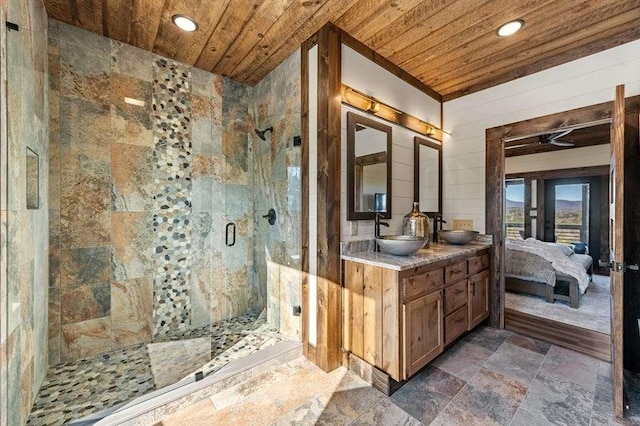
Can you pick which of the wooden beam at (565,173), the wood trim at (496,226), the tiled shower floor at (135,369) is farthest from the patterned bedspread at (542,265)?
the tiled shower floor at (135,369)

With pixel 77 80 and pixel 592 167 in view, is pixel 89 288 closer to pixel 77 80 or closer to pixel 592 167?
pixel 77 80

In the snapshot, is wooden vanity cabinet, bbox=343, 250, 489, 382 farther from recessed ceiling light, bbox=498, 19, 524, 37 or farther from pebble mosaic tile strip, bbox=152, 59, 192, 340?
recessed ceiling light, bbox=498, 19, 524, 37

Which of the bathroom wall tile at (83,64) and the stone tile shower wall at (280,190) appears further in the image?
the stone tile shower wall at (280,190)

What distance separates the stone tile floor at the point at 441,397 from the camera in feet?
5.35

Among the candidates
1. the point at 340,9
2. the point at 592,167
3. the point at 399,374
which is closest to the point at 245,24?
the point at 340,9

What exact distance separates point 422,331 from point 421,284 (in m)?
0.36

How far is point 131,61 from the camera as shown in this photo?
94.2 inches

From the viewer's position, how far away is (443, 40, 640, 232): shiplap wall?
2234 millimetres

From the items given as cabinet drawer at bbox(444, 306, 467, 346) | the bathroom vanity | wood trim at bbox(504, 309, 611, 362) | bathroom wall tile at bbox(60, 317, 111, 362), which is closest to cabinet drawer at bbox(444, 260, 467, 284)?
the bathroom vanity

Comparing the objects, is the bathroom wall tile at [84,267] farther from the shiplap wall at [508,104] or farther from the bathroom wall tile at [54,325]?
the shiplap wall at [508,104]

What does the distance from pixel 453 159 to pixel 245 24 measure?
2669mm

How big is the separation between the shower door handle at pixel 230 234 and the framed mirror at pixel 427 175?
2118mm

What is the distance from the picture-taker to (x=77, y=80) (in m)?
2.16

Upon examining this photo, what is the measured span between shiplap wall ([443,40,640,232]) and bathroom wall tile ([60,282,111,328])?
12.0 feet
